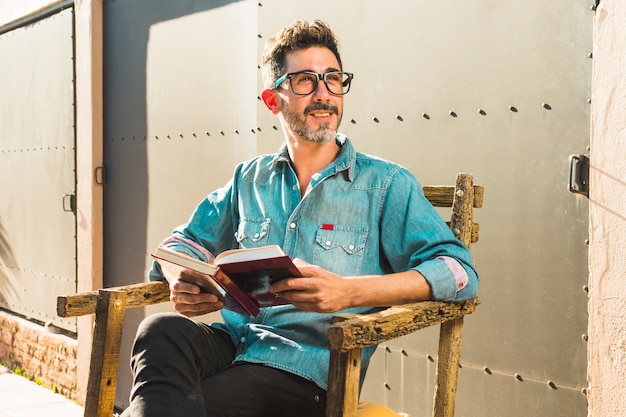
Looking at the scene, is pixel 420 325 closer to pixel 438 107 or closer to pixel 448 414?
pixel 448 414

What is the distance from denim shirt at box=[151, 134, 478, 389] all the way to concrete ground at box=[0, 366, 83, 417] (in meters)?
2.98

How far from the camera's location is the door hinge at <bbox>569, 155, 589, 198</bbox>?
2.61 m

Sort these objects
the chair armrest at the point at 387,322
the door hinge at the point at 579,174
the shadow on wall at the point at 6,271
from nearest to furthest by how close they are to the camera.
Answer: the chair armrest at the point at 387,322 → the door hinge at the point at 579,174 → the shadow on wall at the point at 6,271

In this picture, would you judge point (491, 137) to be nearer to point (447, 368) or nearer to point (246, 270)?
point (447, 368)

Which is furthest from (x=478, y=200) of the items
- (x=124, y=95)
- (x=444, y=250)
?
(x=124, y=95)

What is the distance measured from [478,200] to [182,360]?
113 cm

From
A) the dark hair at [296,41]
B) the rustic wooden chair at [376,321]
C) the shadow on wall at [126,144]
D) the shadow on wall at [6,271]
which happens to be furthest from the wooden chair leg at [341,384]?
the shadow on wall at [6,271]

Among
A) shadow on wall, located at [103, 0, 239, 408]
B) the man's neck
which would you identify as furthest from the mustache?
shadow on wall, located at [103, 0, 239, 408]

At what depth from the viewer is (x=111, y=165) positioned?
5.20m

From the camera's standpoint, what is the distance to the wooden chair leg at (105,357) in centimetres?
230

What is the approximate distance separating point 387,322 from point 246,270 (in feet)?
Answer: 1.28

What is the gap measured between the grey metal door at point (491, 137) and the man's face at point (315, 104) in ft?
2.34

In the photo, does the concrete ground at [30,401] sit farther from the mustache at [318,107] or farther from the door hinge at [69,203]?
the mustache at [318,107]

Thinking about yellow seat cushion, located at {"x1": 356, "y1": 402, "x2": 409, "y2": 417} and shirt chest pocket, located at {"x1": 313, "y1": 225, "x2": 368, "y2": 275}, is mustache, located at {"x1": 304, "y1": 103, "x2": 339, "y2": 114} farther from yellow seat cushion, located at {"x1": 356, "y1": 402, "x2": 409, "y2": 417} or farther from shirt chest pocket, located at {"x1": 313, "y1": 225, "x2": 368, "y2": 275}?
yellow seat cushion, located at {"x1": 356, "y1": 402, "x2": 409, "y2": 417}
